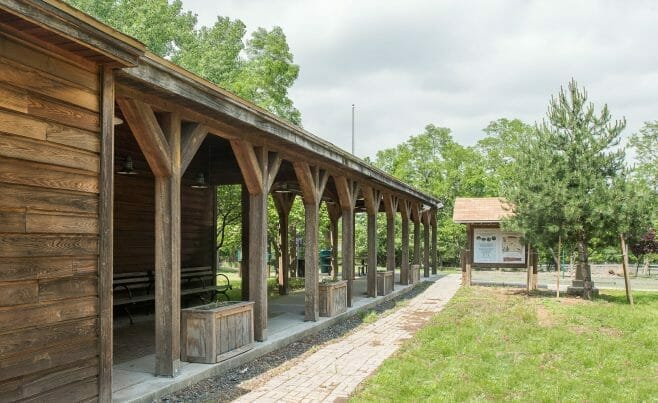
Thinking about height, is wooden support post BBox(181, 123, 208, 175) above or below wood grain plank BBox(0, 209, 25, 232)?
above

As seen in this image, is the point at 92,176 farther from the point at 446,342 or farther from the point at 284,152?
the point at 446,342

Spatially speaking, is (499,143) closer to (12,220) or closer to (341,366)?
(341,366)

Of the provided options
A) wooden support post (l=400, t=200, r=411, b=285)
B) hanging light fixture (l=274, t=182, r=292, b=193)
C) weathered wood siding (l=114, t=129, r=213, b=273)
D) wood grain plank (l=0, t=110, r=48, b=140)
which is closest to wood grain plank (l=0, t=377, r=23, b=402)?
wood grain plank (l=0, t=110, r=48, b=140)

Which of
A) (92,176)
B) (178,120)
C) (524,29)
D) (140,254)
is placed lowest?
(140,254)

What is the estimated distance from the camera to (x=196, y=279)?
1153cm

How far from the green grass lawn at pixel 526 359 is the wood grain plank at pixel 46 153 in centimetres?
316

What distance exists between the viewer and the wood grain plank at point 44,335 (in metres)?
3.30

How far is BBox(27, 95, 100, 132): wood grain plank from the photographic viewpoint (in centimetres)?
355

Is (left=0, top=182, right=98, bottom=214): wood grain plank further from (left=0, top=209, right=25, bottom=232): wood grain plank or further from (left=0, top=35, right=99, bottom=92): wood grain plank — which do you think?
(left=0, top=35, right=99, bottom=92): wood grain plank

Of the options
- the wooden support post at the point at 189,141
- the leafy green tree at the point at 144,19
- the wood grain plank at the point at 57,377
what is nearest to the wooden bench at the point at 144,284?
the wooden support post at the point at 189,141

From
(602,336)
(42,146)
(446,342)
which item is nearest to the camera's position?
(42,146)

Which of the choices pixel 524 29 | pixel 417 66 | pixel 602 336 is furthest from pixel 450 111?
pixel 602 336

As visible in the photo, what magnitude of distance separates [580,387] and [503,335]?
2801mm

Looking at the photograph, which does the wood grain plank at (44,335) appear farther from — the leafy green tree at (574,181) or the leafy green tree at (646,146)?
the leafy green tree at (646,146)
